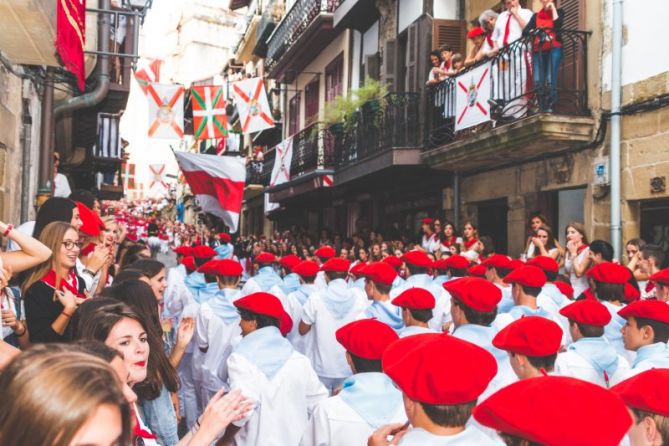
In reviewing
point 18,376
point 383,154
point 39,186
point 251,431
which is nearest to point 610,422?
point 18,376

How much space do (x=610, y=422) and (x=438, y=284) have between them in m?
5.74

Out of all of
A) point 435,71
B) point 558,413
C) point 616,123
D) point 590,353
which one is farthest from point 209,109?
point 558,413

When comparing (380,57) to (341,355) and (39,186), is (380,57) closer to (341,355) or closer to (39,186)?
(39,186)

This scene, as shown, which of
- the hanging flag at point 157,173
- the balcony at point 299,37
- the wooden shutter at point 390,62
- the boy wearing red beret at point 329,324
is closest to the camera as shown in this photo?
the boy wearing red beret at point 329,324

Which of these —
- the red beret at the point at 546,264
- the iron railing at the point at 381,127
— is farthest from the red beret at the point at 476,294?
the iron railing at the point at 381,127

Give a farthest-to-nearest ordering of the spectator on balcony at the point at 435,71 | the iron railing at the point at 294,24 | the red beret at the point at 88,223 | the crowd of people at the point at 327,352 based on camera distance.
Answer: the iron railing at the point at 294,24
the spectator on balcony at the point at 435,71
the red beret at the point at 88,223
the crowd of people at the point at 327,352

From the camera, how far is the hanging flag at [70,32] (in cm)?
731

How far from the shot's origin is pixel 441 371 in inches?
107

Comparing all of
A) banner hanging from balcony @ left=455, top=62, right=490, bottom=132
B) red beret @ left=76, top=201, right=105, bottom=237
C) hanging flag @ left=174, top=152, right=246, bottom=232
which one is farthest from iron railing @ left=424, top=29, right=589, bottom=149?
red beret @ left=76, top=201, right=105, bottom=237

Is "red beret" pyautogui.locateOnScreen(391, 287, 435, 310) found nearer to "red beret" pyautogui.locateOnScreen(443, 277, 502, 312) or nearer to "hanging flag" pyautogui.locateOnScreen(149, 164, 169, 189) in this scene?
"red beret" pyautogui.locateOnScreen(443, 277, 502, 312)

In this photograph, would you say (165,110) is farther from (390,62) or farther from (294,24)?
(294,24)

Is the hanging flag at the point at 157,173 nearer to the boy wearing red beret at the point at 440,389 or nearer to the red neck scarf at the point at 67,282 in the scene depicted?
the red neck scarf at the point at 67,282

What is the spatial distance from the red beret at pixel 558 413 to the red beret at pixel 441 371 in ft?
1.05

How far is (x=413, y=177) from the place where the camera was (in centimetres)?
1622
